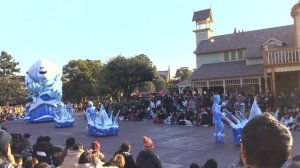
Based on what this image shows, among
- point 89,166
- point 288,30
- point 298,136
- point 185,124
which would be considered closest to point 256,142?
point 89,166

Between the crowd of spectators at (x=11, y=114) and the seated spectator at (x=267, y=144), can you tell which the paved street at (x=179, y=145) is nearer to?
the seated spectator at (x=267, y=144)

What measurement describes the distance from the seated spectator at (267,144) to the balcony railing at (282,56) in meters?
21.6

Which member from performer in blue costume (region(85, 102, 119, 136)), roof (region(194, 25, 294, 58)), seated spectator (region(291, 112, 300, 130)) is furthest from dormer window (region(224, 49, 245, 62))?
performer in blue costume (region(85, 102, 119, 136))

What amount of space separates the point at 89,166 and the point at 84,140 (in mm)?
10805

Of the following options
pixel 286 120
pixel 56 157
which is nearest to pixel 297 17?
pixel 286 120

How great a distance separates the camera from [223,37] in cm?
3566

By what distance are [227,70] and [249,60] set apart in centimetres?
182

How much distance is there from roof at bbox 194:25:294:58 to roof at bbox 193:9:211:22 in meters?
3.49

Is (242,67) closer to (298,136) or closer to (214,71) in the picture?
(214,71)

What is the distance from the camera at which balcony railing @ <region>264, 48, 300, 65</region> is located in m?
22.4

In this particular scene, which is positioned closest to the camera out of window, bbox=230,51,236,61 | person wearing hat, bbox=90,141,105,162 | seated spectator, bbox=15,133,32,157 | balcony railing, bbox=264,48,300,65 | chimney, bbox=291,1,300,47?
person wearing hat, bbox=90,141,105,162

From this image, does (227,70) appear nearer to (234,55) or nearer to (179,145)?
(234,55)

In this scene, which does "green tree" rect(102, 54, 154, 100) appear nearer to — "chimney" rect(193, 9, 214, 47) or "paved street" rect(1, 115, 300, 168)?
"chimney" rect(193, 9, 214, 47)

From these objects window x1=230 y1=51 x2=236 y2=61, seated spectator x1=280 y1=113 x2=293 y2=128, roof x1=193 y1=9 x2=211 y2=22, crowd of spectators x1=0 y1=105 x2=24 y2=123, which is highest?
roof x1=193 y1=9 x2=211 y2=22
